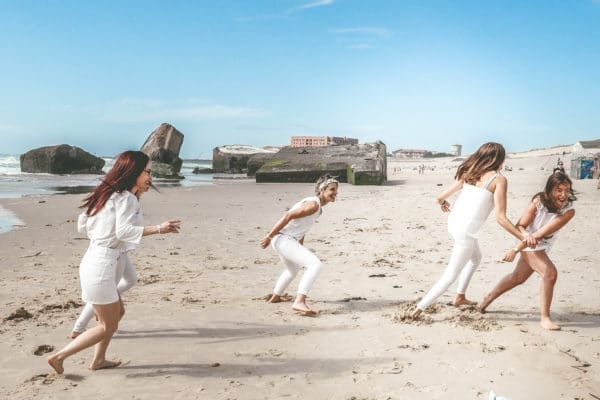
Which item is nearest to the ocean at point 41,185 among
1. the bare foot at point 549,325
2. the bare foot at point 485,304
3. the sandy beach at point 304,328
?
the sandy beach at point 304,328

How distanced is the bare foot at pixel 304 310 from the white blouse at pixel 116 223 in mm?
2153

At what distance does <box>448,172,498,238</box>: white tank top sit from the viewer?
4590 millimetres

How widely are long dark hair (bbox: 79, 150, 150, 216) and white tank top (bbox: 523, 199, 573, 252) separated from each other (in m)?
3.41

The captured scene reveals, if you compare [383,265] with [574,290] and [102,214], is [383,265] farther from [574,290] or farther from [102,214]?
[102,214]

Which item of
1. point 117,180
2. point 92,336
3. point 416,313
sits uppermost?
point 117,180

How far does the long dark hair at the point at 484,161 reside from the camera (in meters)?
4.60

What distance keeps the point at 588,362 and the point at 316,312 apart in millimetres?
2413

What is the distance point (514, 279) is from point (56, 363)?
13.2ft

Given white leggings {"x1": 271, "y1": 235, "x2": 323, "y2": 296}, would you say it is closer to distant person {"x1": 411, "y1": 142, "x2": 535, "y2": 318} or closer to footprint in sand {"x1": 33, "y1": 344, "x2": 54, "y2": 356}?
distant person {"x1": 411, "y1": 142, "x2": 535, "y2": 318}

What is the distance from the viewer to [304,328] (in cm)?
475

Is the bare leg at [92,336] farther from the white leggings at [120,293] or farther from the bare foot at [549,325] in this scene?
the bare foot at [549,325]

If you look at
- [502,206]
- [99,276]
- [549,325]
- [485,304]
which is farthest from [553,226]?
[99,276]

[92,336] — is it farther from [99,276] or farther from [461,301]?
[461,301]

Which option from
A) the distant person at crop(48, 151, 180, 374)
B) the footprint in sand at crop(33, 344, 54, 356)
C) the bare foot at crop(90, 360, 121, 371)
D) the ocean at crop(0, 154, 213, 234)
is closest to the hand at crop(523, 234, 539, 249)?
the distant person at crop(48, 151, 180, 374)
